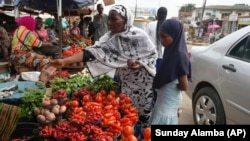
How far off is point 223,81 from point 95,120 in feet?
7.10

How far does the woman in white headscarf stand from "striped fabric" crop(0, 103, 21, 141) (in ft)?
2.01

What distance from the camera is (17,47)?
5.62 metres

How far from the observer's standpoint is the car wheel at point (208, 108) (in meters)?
3.95

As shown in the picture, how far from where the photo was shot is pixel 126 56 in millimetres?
3031

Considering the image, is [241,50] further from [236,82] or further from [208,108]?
[208,108]

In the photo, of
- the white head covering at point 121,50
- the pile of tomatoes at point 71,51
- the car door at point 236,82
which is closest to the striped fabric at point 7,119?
the white head covering at point 121,50

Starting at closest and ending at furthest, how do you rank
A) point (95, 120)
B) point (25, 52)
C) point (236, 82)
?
point (95, 120)
point (236, 82)
point (25, 52)

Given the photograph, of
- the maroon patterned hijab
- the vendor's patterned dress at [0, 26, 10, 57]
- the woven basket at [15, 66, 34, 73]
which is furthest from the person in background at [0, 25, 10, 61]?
the maroon patterned hijab

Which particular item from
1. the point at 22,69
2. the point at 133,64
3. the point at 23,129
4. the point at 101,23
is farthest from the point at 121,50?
the point at 101,23

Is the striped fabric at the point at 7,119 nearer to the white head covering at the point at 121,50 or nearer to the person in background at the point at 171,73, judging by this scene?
the white head covering at the point at 121,50

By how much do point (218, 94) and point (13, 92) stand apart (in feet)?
8.69

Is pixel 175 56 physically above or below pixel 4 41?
above

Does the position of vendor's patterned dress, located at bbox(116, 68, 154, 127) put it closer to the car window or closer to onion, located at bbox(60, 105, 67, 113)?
onion, located at bbox(60, 105, 67, 113)

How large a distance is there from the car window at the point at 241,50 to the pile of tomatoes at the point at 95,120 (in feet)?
5.84
